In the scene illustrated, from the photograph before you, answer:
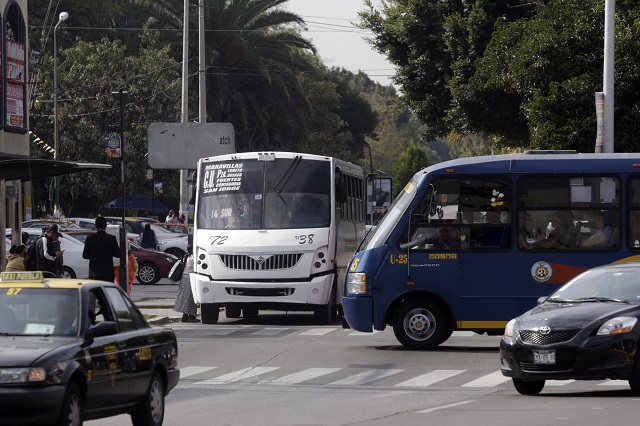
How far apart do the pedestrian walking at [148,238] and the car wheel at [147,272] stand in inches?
81.4

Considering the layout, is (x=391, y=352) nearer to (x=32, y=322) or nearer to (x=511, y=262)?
(x=511, y=262)

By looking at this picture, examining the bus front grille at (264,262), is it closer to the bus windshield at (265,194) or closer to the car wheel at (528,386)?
the bus windshield at (265,194)

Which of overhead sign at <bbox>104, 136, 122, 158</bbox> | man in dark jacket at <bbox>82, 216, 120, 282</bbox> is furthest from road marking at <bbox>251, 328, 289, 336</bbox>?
overhead sign at <bbox>104, 136, 122, 158</bbox>

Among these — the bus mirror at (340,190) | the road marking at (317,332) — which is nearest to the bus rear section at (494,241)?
the road marking at (317,332)

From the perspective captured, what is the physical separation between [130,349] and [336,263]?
1411 centimetres

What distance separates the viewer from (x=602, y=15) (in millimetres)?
33969

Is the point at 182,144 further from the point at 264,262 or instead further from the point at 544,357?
the point at 544,357

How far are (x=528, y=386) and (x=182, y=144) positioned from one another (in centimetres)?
2713

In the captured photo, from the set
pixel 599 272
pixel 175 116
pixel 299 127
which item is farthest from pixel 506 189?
pixel 299 127

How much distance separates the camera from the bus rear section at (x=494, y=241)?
20391mm

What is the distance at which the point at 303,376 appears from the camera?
57.6 feet

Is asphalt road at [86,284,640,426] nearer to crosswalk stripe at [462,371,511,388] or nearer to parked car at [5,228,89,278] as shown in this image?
crosswalk stripe at [462,371,511,388]

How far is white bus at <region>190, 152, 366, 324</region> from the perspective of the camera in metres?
24.9

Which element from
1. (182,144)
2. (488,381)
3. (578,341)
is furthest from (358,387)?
(182,144)
